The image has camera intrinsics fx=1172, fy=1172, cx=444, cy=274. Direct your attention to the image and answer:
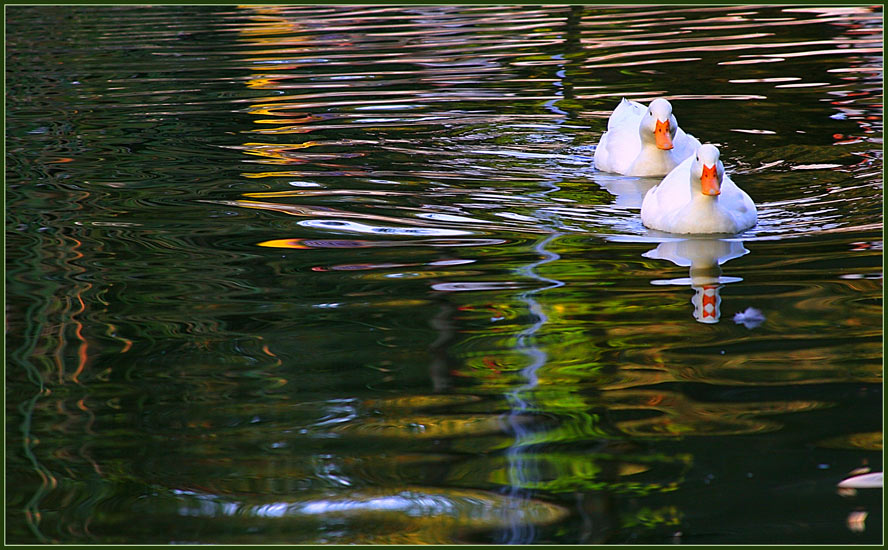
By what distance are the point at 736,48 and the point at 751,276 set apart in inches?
395

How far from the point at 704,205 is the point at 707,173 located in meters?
0.19

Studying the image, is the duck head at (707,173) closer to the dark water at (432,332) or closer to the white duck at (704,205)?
the white duck at (704,205)

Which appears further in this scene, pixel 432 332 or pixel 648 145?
pixel 648 145

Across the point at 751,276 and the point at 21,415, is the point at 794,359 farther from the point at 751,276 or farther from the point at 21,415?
the point at 21,415

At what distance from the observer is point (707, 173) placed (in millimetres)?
6793

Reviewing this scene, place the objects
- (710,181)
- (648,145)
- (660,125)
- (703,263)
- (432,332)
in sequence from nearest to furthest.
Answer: (432,332)
(703,263)
(710,181)
(660,125)
(648,145)

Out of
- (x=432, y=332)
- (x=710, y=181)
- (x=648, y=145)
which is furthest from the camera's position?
(x=648, y=145)

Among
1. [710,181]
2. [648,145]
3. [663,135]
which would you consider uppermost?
[710,181]

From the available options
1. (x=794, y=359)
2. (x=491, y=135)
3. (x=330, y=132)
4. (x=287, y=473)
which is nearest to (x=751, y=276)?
(x=794, y=359)

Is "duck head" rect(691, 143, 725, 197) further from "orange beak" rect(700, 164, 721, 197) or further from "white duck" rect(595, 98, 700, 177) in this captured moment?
"white duck" rect(595, 98, 700, 177)

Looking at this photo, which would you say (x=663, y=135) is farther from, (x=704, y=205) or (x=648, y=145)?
(x=704, y=205)

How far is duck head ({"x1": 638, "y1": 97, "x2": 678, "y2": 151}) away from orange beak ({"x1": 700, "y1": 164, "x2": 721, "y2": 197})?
2.04m

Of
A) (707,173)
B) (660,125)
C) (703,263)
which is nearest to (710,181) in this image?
(707,173)

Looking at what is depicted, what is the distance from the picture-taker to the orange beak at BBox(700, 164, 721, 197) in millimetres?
6742
